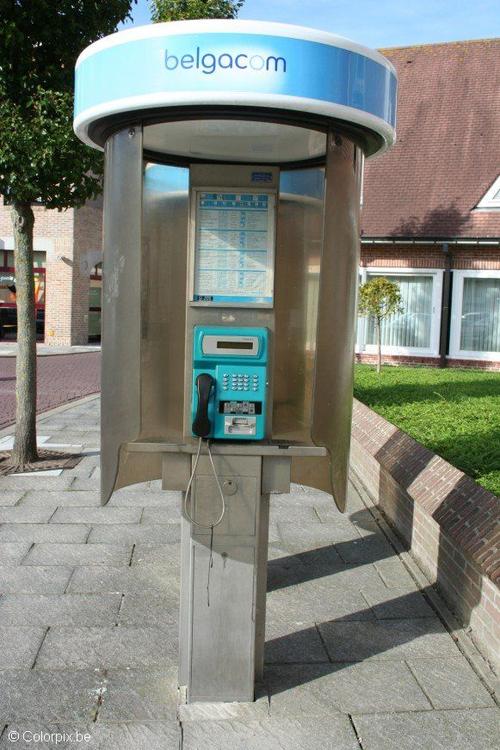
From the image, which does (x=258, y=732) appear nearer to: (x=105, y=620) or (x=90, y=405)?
(x=105, y=620)

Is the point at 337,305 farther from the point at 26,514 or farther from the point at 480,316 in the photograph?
the point at 480,316

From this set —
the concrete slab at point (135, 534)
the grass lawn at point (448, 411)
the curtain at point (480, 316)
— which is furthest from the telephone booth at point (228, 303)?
the curtain at point (480, 316)

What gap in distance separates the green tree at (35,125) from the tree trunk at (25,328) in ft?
0.03

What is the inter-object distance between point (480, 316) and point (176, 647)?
17477 millimetres

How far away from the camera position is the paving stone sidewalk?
332cm

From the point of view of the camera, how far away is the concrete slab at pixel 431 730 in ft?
10.7

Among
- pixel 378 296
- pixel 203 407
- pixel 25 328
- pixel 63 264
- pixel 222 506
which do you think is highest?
pixel 63 264

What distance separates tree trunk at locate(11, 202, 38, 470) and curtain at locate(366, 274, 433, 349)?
44.4 ft

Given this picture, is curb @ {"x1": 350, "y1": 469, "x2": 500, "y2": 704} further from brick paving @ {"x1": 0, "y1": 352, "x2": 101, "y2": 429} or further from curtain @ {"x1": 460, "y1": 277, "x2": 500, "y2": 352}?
curtain @ {"x1": 460, "y1": 277, "x2": 500, "y2": 352}

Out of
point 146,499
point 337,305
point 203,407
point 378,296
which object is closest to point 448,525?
point 337,305

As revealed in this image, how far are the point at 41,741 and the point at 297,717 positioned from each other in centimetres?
108

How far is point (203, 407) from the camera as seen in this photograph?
3.46 meters

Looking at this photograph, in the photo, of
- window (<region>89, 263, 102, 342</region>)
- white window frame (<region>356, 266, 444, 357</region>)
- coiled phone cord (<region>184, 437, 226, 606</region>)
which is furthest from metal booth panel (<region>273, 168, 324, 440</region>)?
window (<region>89, 263, 102, 342</region>)

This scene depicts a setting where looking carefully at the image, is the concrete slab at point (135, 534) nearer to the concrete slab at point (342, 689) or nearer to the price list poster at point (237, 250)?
the concrete slab at point (342, 689)
